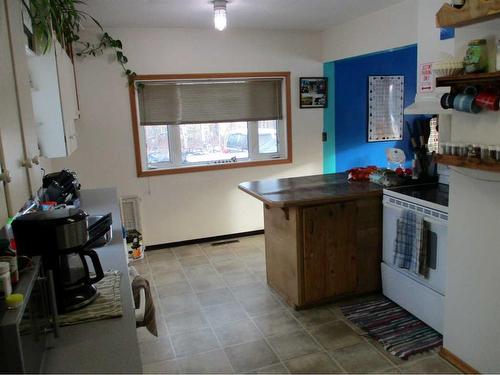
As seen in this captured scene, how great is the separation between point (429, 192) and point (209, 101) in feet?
8.58

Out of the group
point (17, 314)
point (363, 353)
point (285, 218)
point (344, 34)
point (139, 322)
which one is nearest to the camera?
point (17, 314)

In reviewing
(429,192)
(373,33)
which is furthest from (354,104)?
(429,192)

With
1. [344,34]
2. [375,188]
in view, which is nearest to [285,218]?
[375,188]

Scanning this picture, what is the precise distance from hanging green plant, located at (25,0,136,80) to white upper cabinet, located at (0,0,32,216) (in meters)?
0.58

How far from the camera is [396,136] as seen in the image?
17.7 ft

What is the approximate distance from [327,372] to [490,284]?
1.02m

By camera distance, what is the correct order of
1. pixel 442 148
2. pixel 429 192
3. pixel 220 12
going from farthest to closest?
1. pixel 220 12
2. pixel 429 192
3. pixel 442 148

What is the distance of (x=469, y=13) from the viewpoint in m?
1.90

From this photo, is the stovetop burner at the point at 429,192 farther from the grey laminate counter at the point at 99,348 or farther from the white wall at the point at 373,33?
the grey laminate counter at the point at 99,348

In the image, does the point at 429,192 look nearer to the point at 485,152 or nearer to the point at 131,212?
the point at 485,152

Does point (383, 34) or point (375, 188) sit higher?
point (383, 34)

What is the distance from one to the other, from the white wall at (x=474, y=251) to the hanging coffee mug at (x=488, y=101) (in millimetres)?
74

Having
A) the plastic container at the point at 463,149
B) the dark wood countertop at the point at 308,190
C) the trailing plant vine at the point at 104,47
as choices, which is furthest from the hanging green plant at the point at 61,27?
the plastic container at the point at 463,149

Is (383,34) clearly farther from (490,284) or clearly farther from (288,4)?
(490,284)
